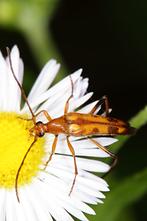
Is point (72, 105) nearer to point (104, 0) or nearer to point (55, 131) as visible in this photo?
point (55, 131)

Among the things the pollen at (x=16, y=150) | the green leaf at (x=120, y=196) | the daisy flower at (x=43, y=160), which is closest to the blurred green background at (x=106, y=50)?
the green leaf at (x=120, y=196)

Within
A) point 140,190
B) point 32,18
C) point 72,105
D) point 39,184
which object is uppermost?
point 32,18

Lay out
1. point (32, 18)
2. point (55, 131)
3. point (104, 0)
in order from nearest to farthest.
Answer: point (55, 131), point (32, 18), point (104, 0)

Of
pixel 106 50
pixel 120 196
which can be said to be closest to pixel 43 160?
pixel 120 196

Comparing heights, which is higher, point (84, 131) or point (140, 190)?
point (84, 131)

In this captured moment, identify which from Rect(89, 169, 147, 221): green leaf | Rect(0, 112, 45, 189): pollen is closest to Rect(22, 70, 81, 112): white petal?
Rect(0, 112, 45, 189): pollen

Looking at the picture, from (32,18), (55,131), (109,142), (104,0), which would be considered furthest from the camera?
(104,0)

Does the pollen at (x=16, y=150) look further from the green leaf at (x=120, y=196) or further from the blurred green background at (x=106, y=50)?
the blurred green background at (x=106, y=50)

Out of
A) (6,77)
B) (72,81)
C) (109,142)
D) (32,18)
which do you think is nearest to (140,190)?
(109,142)
